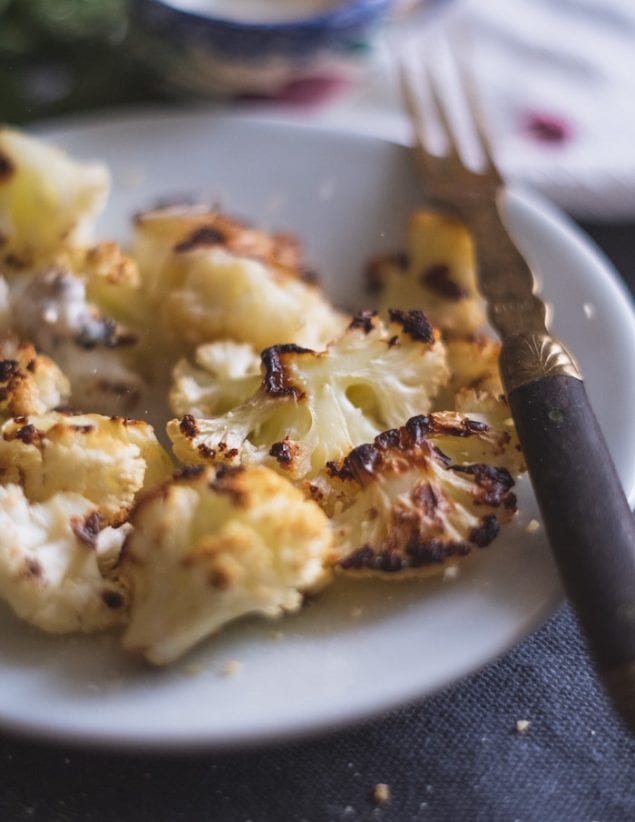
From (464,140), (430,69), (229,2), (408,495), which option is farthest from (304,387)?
(229,2)

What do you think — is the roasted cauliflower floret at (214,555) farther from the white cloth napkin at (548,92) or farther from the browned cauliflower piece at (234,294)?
the white cloth napkin at (548,92)

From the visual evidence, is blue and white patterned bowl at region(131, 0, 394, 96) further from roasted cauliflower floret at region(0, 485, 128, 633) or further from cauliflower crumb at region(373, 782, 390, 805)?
cauliflower crumb at region(373, 782, 390, 805)

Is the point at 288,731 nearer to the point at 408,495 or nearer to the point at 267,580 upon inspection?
the point at 267,580

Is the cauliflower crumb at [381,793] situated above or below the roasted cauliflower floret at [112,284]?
below

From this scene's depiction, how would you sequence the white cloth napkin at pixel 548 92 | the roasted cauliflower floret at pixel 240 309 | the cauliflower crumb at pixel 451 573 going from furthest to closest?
1. the white cloth napkin at pixel 548 92
2. the roasted cauliflower floret at pixel 240 309
3. the cauliflower crumb at pixel 451 573

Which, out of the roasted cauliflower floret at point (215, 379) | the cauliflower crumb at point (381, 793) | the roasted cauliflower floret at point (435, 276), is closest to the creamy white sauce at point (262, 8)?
the roasted cauliflower floret at point (435, 276)

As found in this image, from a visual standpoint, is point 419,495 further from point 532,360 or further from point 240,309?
point 240,309

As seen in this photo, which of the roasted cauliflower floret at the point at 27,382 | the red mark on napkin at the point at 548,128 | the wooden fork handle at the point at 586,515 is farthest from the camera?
the red mark on napkin at the point at 548,128
